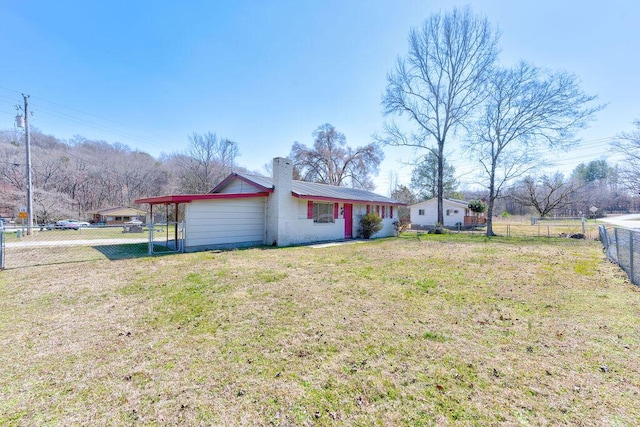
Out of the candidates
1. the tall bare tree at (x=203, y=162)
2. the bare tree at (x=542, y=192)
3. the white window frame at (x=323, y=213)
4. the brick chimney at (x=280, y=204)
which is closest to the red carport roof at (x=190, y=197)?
the brick chimney at (x=280, y=204)

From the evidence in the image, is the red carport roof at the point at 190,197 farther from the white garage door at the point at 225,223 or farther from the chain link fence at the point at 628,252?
the chain link fence at the point at 628,252

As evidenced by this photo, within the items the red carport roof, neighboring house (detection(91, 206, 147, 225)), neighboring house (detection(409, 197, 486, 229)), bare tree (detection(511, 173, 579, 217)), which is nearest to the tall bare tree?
neighboring house (detection(91, 206, 147, 225))

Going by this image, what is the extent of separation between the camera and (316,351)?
3080mm

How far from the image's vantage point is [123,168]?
42094 mm

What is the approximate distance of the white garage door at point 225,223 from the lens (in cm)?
1055

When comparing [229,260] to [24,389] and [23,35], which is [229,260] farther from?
[23,35]

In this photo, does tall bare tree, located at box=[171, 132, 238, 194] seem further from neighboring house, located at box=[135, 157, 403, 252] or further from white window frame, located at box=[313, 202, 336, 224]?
white window frame, located at box=[313, 202, 336, 224]

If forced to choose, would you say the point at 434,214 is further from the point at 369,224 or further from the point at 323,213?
the point at 323,213

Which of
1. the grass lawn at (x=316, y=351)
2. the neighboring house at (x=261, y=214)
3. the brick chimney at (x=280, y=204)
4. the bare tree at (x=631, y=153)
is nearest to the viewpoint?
the grass lawn at (x=316, y=351)

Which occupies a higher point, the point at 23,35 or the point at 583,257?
the point at 23,35

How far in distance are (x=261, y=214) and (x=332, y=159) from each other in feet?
73.7

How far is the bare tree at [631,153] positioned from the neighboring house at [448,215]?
11089 millimetres

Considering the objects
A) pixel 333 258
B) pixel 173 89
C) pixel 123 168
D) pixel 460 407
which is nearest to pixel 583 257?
pixel 333 258

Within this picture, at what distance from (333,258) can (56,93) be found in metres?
23.4
